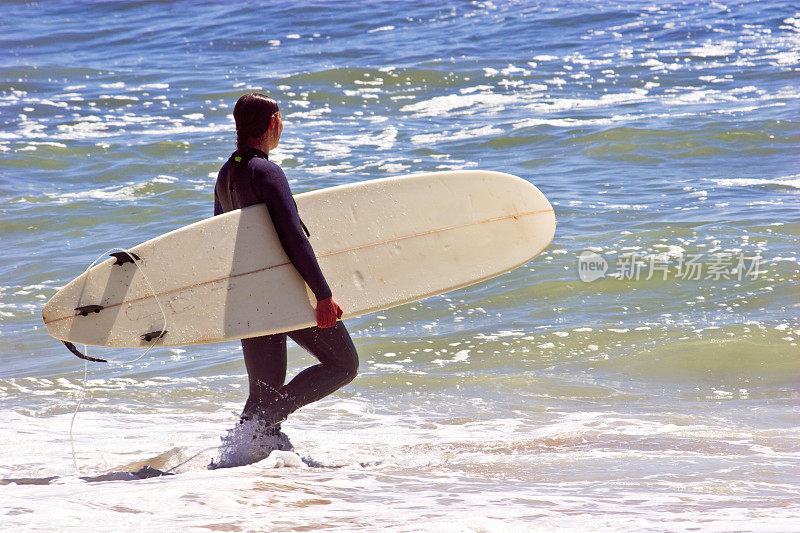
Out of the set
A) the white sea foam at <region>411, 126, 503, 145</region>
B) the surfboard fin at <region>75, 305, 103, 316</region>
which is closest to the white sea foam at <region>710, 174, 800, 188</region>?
the white sea foam at <region>411, 126, 503, 145</region>

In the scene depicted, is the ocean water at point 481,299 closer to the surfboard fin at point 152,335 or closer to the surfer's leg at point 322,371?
the surfer's leg at point 322,371

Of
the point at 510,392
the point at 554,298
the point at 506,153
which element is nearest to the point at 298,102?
the point at 506,153

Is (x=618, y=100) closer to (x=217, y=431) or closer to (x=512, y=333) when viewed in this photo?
(x=512, y=333)

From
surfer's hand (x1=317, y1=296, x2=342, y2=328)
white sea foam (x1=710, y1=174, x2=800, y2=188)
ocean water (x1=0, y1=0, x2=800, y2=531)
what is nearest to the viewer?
ocean water (x1=0, y1=0, x2=800, y2=531)

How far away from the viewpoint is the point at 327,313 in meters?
3.10

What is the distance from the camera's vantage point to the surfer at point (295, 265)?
300 cm

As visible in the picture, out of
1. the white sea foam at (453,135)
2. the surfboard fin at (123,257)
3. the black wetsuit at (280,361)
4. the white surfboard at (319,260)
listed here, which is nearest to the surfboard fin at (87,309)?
the white surfboard at (319,260)

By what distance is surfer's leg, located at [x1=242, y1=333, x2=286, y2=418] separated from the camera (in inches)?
126

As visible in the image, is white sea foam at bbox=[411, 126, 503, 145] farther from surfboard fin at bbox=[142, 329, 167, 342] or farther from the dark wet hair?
the dark wet hair

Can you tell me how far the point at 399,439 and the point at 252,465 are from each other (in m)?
0.91

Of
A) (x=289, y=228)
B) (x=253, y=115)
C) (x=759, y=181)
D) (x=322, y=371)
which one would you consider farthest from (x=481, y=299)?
Answer: (x=759, y=181)

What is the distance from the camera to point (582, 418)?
13.6ft

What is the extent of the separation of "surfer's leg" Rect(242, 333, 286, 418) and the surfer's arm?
0.99 feet

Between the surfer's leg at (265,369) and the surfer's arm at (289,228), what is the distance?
0.99ft
